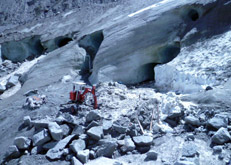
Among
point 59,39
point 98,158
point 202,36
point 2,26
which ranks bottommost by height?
point 98,158

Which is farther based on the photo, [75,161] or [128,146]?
[128,146]

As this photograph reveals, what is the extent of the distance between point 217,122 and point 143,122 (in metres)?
1.62

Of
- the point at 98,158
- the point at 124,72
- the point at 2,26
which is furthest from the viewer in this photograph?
the point at 2,26

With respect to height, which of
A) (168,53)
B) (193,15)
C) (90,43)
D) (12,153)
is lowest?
(12,153)

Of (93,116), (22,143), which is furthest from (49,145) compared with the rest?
(93,116)

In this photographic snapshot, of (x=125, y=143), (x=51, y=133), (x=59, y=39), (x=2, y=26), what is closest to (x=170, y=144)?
(x=125, y=143)

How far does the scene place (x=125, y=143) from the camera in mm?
4484

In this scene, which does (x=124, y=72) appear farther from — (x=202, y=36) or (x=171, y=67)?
(x=202, y=36)

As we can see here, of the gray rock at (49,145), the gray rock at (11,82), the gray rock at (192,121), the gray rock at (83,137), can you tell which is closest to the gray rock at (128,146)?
the gray rock at (83,137)

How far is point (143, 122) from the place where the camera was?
5.22 meters

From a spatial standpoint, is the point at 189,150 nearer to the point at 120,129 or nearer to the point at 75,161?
the point at 120,129

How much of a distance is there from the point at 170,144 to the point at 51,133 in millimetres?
2511

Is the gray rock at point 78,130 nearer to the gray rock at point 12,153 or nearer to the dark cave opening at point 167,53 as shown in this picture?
the gray rock at point 12,153

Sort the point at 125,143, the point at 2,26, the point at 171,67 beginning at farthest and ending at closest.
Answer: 1. the point at 2,26
2. the point at 171,67
3. the point at 125,143
